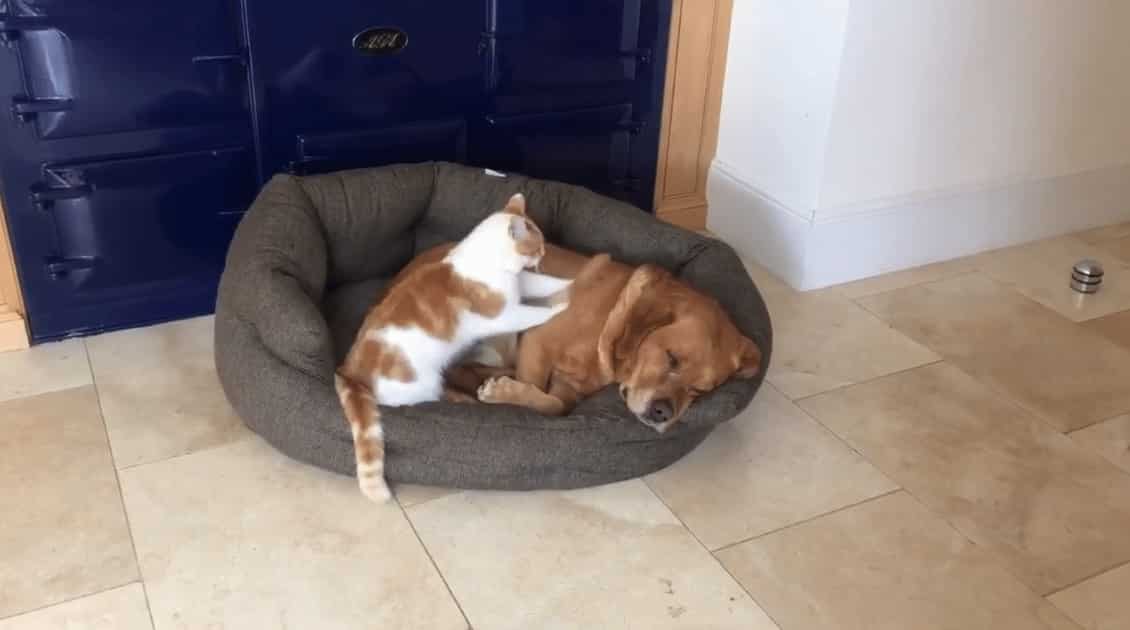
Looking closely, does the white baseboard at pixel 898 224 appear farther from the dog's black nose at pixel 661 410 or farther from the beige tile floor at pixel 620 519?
the dog's black nose at pixel 661 410

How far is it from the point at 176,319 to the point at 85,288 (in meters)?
0.23

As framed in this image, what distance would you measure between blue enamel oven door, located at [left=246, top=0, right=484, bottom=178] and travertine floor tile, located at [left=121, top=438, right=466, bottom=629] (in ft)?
2.76

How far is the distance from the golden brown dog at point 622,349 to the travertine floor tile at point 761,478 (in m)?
0.20

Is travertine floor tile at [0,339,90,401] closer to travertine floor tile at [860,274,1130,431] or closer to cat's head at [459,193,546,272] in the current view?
cat's head at [459,193,546,272]

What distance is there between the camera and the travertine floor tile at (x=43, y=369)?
234 cm

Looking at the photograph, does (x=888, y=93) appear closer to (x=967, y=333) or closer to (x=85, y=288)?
Result: (x=967, y=333)

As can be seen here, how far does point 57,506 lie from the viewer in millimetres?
1975

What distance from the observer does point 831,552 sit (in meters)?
1.96

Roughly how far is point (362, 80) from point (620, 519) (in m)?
1.28

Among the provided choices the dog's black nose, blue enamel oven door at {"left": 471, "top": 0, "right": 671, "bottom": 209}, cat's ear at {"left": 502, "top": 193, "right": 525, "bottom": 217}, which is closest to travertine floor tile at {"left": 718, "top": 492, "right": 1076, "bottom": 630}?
the dog's black nose

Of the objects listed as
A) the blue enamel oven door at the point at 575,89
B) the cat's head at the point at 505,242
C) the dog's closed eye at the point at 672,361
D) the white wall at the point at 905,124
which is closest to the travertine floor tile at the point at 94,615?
the cat's head at the point at 505,242

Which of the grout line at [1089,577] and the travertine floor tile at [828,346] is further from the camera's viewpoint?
the travertine floor tile at [828,346]

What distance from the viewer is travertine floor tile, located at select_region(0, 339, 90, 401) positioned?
7.66ft

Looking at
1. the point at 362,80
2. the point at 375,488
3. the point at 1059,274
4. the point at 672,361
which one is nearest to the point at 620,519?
the point at 672,361
